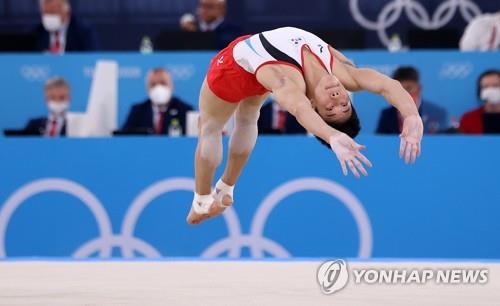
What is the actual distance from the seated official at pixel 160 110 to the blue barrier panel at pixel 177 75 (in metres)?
0.28

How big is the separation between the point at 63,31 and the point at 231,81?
5.57 m

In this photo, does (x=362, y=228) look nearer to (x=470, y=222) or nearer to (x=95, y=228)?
(x=470, y=222)

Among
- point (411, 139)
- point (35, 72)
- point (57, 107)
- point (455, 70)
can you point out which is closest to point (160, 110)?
point (57, 107)

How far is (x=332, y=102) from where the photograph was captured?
6746 millimetres

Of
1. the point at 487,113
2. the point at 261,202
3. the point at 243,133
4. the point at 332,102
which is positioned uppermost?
the point at 332,102

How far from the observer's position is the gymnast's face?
6.73 meters

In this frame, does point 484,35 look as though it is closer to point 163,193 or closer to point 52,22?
point 163,193

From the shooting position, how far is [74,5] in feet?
46.6

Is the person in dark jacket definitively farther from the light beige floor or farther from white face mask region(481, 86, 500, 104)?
the light beige floor

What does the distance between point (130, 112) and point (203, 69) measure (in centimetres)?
76

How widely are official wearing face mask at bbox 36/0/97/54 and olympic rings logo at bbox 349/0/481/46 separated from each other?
10.7 ft

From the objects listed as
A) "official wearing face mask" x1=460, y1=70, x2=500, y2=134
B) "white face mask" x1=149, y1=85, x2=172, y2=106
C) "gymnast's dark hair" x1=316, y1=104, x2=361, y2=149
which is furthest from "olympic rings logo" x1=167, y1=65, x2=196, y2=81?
"gymnast's dark hair" x1=316, y1=104, x2=361, y2=149

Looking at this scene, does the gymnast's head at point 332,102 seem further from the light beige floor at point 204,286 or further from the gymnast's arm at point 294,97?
the light beige floor at point 204,286

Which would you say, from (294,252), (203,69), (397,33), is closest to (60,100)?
(203,69)
